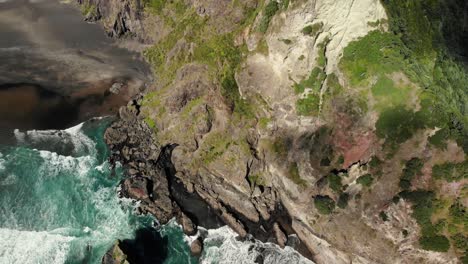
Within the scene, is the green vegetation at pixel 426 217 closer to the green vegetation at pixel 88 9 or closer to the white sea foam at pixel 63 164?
the white sea foam at pixel 63 164

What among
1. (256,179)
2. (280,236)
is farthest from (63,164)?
(280,236)

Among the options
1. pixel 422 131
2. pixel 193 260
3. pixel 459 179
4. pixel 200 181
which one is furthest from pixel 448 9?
pixel 193 260

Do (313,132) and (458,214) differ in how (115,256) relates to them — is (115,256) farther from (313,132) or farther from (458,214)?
(458,214)

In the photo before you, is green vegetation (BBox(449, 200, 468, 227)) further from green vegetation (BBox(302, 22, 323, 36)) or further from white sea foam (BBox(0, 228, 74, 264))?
white sea foam (BBox(0, 228, 74, 264))

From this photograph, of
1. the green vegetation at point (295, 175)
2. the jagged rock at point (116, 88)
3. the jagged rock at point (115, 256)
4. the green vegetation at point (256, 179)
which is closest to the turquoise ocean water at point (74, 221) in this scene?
the jagged rock at point (115, 256)

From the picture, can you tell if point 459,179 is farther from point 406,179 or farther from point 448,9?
point 448,9

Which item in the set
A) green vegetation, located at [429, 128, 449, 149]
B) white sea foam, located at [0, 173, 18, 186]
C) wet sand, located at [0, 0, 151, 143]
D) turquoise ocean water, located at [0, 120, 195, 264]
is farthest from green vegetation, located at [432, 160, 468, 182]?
white sea foam, located at [0, 173, 18, 186]

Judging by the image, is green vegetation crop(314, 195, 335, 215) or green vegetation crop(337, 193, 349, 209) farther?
green vegetation crop(314, 195, 335, 215)
